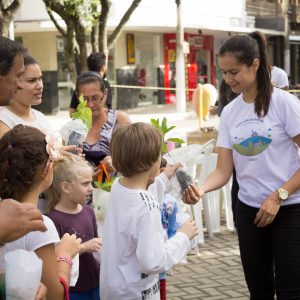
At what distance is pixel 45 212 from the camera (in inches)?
166

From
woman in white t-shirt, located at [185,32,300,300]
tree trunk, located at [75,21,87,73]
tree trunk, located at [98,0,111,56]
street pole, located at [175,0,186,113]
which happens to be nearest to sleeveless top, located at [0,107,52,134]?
woman in white t-shirt, located at [185,32,300,300]

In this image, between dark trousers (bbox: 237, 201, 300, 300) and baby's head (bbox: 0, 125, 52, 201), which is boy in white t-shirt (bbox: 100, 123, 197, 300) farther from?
dark trousers (bbox: 237, 201, 300, 300)

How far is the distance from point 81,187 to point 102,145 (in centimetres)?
115

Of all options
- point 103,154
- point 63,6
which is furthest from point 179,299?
point 63,6

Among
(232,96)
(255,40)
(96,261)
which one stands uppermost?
(255,40)

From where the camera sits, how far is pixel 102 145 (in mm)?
5270

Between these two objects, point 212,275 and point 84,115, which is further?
point 212,275

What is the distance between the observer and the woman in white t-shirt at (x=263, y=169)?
380 cm

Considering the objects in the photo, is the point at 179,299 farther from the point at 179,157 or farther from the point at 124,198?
the point at 124,198

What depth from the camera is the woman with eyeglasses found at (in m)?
5.27

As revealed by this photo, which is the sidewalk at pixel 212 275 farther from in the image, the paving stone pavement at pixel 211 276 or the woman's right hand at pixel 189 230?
the woman's right hand at pixel 189 230

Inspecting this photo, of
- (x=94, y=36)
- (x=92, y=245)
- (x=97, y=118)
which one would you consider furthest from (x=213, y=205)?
(x=94, y=36)

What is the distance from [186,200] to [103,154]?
1467 millimetres

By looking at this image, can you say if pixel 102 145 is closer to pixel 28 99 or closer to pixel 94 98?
pixel 94 98
